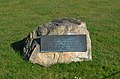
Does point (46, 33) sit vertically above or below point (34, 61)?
above

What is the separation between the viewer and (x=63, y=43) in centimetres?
688

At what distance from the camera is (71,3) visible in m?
13.6

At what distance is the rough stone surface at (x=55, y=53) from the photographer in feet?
22.1

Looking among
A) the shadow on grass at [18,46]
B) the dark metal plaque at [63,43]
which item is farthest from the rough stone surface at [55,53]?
the shadow on grass at [18,46]

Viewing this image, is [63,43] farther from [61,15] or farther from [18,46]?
[61,15]

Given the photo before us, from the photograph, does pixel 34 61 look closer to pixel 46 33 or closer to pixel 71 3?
pixel 46 33

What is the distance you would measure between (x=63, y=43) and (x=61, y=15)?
466cm

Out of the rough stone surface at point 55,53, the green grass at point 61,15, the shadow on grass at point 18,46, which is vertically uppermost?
the rough stone surface at point 55,53

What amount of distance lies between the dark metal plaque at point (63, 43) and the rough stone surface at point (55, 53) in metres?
0.09

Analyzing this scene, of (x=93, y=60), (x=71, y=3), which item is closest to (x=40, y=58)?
(x=93, y=60)

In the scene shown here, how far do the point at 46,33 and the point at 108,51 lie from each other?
1.65m

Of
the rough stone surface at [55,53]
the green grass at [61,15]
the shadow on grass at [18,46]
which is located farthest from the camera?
the shadow on grass at [18,46]

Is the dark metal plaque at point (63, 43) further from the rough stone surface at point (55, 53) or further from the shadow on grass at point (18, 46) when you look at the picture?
the shadow on grass at point (18, 46)

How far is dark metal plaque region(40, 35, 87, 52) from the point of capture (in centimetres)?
680
